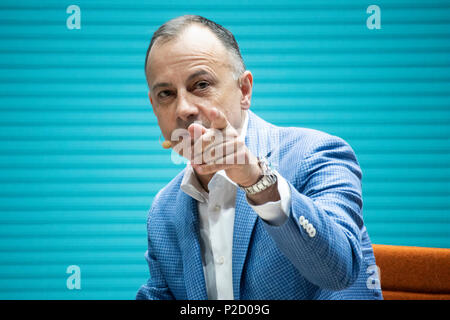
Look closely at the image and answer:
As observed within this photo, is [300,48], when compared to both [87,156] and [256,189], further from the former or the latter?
[256,189]

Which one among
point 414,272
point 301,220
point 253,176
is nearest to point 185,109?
point 253,176

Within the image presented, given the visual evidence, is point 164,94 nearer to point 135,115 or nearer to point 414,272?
point 414,272

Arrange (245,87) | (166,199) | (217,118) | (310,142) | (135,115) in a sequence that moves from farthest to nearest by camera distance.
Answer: (135,115)
(166,199)
(245,87)
(310,142)
(217,118)

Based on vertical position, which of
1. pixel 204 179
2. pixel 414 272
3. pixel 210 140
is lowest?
pixel 414 272

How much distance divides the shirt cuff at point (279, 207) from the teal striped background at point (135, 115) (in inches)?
105

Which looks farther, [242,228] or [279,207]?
[242,228]

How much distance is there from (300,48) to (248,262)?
2.68 m

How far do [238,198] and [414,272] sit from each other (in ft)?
3.67

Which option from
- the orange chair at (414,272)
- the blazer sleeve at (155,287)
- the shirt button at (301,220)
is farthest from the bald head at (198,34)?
the orange chair at (414,272)

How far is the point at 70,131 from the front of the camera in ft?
11.9

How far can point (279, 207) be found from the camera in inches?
40.4

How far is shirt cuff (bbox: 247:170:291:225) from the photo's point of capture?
1.02m

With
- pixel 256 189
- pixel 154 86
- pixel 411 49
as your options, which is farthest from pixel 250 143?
pixel 411 49

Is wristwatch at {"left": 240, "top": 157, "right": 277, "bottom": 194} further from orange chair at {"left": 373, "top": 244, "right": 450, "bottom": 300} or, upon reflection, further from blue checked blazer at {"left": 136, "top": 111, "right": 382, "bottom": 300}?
orange chair at {"left": 373, "top": 244, "right": 450, "bottom": 300}
